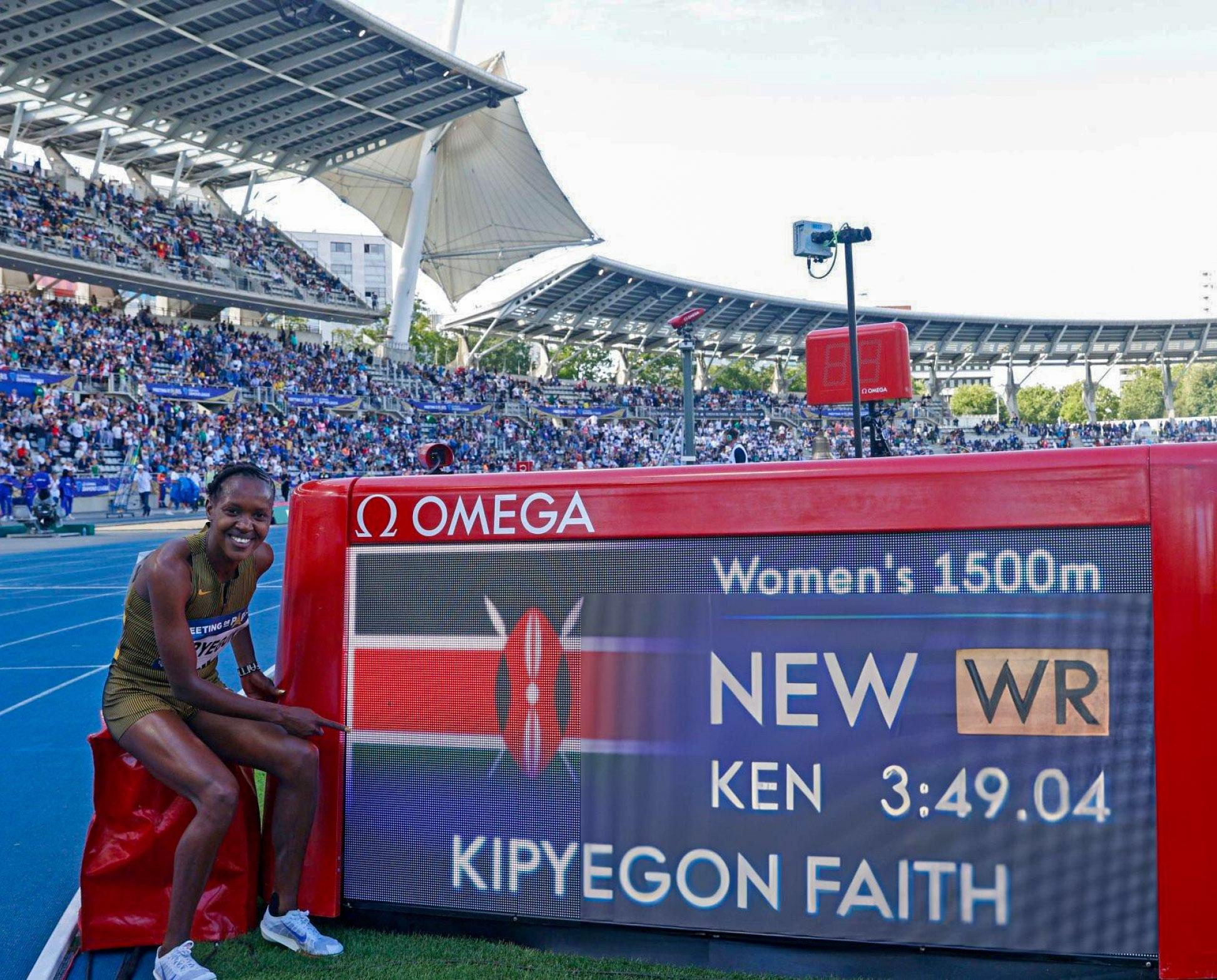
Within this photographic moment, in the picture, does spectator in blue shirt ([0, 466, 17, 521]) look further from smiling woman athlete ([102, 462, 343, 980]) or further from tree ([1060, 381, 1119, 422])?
tree ([1060, 381, 1119, 422])

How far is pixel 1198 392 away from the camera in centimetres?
11500

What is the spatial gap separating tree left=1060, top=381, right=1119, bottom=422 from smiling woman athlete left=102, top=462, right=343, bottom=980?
364 ft

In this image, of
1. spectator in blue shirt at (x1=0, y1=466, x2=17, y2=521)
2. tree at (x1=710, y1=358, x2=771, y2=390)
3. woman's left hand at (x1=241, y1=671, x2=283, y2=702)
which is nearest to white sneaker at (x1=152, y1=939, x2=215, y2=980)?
woman's left hand at (x1=241, y1=671, x2=283, y2=702)

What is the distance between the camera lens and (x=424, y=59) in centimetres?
3975

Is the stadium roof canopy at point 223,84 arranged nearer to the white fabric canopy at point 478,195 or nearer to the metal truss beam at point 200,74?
the metal truss beam at point 200,74

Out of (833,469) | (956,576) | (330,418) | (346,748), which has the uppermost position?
(330,418)

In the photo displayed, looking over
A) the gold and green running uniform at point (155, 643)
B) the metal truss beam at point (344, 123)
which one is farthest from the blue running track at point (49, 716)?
the metal truss beam at point (344, 123)

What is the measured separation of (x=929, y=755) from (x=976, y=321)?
64.8m

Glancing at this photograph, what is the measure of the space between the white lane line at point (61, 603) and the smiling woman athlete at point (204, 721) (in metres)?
9.75

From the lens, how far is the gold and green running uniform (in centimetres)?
323

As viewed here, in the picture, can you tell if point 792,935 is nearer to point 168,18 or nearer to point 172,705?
point 172,705

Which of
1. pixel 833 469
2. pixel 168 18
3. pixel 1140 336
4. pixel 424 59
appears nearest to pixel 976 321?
pixel 1140 336

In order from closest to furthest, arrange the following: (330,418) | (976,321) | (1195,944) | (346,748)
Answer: (1195,944) < (346,748) < (330,418) < (976,321)

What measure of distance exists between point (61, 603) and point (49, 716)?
20.6 ft
